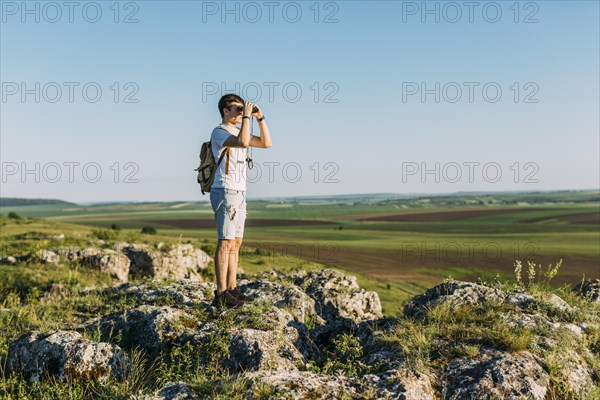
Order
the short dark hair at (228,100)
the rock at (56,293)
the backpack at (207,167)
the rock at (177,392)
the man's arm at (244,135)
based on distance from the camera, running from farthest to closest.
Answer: the rock at (56,293), the short dark hair at (228,100), the backpack at (207,167), the man's arm at (244,135), the rock at (177,392)

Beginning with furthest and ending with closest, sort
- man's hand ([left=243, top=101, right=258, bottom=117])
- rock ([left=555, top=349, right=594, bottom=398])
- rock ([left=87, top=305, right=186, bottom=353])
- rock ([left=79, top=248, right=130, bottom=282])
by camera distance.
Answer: rock ([left=79, top=248, right=130, bottom=282]) < man's hand ([left=243, top=101, right=258, bottom=117]) < rock ([left=87, top=305, right=186, bottom=353]) < rock ([left=555, top=349, right=594, bottom=398])

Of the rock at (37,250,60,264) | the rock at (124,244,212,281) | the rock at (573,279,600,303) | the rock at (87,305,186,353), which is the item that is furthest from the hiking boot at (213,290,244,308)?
the rock at (37,250,60,264)

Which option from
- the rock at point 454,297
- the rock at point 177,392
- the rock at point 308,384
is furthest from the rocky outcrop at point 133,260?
the rock at point 308,384

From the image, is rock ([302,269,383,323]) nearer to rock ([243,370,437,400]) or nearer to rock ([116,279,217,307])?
rock ([116,279,217,307])

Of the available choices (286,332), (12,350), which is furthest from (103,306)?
(286,332)

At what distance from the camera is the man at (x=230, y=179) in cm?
716

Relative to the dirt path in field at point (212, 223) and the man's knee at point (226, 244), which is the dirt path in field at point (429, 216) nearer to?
the dirt path in field at point (212, 223)

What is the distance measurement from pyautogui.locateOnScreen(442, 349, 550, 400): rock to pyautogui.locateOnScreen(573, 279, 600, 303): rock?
4481mm

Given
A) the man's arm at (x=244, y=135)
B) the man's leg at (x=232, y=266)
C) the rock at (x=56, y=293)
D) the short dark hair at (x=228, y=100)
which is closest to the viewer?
the man's arm at (x=244, y=135)

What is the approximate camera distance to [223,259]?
746 centimetres

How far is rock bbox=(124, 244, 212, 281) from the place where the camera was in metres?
18.6

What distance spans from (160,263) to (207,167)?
Answer: 12889 mm

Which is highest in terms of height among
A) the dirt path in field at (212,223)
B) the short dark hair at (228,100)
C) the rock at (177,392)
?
the short dark hair at (228,100)

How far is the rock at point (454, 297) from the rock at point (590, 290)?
258 centimetres
